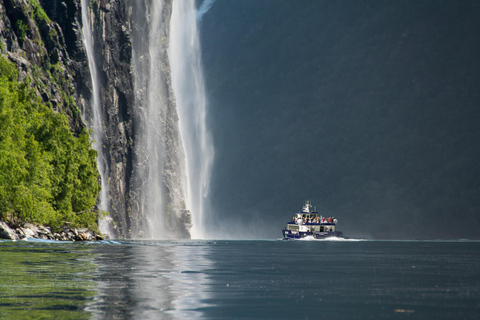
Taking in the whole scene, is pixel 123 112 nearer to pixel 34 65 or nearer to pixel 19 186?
pixel 34 65

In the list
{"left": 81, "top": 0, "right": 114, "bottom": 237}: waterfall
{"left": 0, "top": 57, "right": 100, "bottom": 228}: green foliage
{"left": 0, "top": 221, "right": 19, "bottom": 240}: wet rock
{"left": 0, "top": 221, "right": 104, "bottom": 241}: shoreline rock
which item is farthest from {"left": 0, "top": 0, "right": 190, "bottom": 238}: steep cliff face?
{"left": 0, "top": 221, "right": 19, "bottom": 240}: wet rock

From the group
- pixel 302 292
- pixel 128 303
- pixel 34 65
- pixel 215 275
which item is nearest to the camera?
pixel 128 303

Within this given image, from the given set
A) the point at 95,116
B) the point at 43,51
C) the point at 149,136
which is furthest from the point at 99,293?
the point at 149,136

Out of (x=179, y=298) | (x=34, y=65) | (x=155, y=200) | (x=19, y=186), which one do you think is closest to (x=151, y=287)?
(x=179, y=298)

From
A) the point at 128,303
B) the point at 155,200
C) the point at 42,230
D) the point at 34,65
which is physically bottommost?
the point at 128,303

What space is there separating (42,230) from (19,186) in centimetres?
1490

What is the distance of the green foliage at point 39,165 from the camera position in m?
39.4

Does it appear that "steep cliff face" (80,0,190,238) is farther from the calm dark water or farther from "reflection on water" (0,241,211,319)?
the calm dark water

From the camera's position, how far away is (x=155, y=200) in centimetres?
11900

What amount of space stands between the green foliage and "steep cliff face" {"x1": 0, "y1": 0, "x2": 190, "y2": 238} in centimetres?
1091

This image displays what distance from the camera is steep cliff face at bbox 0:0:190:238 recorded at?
7706 centimetres

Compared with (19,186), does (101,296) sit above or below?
below

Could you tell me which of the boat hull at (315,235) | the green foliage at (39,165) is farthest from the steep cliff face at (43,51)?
the boat hull at (315,235)

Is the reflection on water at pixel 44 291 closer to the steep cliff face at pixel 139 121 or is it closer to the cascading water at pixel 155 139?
the steep cliff face at pixel 139 121
